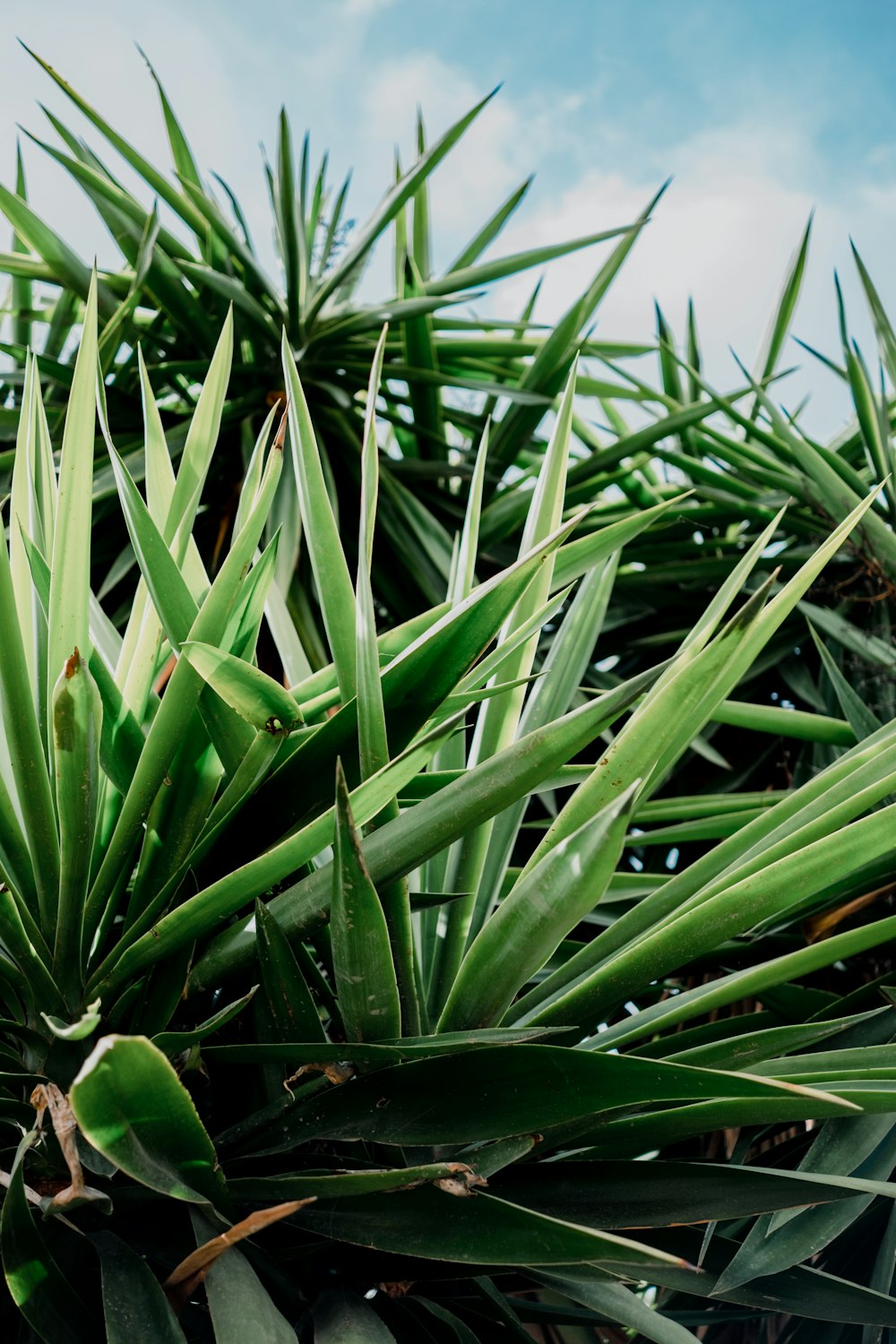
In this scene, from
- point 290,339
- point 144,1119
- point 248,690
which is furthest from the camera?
point 290,339

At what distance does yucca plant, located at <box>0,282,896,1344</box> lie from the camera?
562 mm

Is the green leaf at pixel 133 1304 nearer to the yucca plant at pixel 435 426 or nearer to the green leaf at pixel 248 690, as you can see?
the green leaf at pixel 248 690

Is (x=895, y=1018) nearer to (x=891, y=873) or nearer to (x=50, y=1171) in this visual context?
(x=891, y=873)

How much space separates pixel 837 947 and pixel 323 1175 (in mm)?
314

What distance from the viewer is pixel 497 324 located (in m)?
1.89

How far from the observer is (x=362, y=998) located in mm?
608

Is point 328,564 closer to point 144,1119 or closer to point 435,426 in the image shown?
point 144,1119

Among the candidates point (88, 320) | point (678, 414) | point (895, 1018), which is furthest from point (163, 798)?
point (678, 414)

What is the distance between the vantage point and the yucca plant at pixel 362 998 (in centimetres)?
56

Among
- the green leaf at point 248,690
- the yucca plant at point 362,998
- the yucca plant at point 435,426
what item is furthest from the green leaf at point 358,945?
the yucca plant at point 435,426

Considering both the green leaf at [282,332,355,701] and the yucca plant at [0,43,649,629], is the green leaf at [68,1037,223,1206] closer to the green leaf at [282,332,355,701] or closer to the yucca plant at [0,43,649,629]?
the green leaf at [282,332,355,701]

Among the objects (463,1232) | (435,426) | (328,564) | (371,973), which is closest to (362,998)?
(371,973)

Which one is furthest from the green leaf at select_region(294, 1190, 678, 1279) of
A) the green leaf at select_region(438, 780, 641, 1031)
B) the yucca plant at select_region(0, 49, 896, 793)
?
the yucca plant at select_region(0, 49, 896, 793)

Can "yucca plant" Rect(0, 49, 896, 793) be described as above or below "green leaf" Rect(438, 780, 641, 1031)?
above
